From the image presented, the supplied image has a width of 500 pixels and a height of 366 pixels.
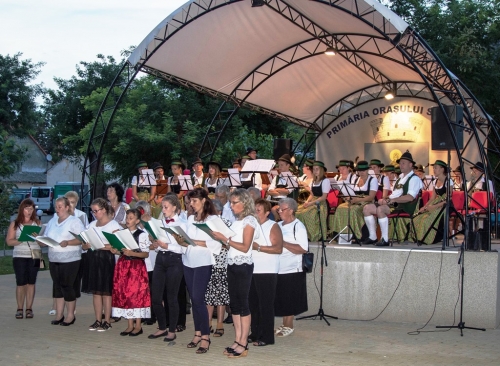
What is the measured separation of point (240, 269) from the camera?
815cm

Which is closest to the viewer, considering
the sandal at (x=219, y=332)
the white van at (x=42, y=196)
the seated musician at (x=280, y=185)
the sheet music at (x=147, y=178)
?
the sandal at (x=219, y=332)

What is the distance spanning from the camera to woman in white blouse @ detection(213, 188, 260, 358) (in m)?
8.10

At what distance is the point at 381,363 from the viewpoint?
8156 millimetres

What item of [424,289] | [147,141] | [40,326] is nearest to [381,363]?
[424,289]

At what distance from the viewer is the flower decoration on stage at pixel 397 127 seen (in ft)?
68.4

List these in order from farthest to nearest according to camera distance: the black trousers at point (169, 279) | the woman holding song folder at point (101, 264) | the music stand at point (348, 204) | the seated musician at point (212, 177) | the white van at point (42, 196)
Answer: the white van at point (42, 196), the seated musician at point (212, 177), the music stand at point (348, 204), the woman holding song folder at point (101, 264), the black trousers at point (169, 279)

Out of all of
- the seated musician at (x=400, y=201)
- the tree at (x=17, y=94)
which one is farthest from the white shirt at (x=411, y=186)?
the tree at (x=17, y=94)

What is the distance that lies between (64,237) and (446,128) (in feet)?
21.1

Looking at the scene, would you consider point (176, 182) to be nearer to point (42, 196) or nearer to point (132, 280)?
point (132, 280)

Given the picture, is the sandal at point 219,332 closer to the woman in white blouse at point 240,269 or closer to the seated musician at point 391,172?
the woman in white blouse at point 240,269

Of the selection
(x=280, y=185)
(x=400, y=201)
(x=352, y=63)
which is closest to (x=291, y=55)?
(x=352, y=63)

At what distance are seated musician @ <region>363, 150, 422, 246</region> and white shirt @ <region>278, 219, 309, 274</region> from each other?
2.84m

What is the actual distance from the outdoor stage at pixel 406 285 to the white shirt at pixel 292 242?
1.95m

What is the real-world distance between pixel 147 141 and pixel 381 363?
21.5 meters
